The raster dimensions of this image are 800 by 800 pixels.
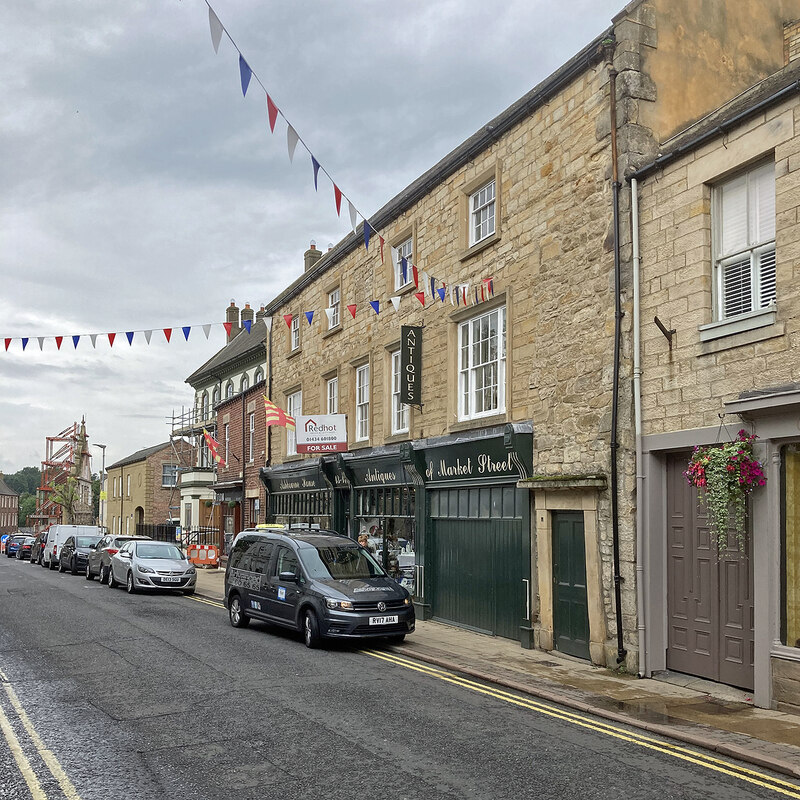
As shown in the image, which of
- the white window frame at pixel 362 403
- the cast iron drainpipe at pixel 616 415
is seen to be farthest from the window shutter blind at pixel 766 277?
the white window frame at pixel 362 403

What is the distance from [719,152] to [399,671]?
25.4 ft

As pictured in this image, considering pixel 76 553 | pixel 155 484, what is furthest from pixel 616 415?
pixel 155 484

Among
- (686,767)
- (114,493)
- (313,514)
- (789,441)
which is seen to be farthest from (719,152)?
(114,493)

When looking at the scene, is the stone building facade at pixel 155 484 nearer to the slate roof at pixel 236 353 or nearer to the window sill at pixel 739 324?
the slate roof at pixel 236 353

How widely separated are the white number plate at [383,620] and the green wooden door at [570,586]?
2.46 m

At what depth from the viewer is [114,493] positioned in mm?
62781

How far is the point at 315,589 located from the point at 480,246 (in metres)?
6.80

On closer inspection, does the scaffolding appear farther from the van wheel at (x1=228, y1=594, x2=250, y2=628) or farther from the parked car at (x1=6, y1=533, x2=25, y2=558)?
the van wheel at (x1=228, y1=594, x2=250, y2=628)

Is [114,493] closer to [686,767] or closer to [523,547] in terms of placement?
[523,547]

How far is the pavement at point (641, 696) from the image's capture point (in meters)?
7.66

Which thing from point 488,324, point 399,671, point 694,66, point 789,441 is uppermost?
point 694,66

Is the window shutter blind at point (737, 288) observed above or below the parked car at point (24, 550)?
above

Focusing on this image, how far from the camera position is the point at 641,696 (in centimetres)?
983

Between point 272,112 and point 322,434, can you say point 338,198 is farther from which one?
point 322,434
